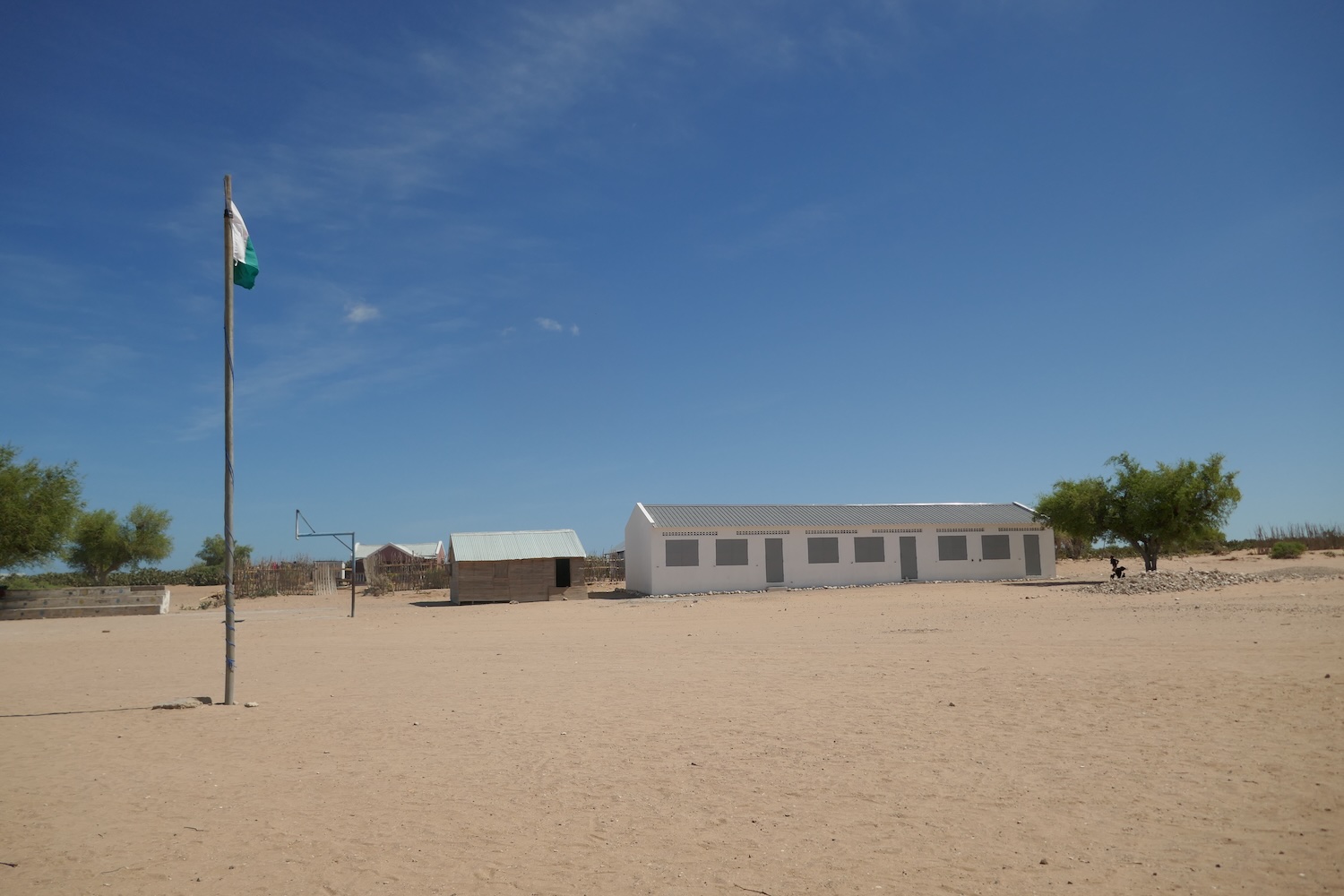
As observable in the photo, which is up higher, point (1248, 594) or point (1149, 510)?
point (1149, 510)

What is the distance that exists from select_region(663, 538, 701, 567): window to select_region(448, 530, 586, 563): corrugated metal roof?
3.75m

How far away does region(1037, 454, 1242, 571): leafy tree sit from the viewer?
117 ft

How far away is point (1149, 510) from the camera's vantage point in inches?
1435

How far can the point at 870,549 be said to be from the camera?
40312 mm

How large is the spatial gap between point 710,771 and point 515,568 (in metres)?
29.9

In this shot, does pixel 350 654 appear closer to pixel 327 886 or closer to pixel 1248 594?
pixel 327 886

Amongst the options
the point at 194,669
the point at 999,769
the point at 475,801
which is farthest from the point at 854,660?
the point at 194,669

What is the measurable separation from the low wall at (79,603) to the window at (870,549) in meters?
29.8

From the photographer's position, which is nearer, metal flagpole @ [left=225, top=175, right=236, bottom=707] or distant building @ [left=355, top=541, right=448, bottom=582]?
metal flagpole @ [left=225, top=175, right=236, bottom=707]

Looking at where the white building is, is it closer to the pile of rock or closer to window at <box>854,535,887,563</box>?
window at <box>854,535,887,563</box>

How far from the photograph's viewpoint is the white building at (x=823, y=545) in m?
37.8

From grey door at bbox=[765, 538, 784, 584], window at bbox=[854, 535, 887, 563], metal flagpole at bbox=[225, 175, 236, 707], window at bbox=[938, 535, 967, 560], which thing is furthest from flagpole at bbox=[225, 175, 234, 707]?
window at bbox=[938, 535, 967, 560]

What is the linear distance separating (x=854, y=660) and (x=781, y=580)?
83.6 feet

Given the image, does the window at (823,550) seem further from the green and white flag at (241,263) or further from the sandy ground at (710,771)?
the green and white flag at (241,263)
